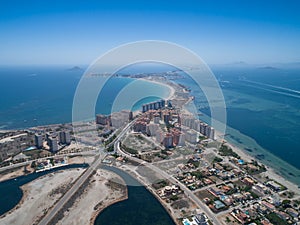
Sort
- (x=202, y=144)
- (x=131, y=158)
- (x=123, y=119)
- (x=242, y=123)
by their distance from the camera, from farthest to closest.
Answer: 1. (x=242, y=123)
2. (x=123, y=119)
3. (x=202, y=144)
4. (x=131, y=158)

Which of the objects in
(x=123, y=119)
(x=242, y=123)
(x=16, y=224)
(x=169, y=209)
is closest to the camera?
(x=16, y=224)

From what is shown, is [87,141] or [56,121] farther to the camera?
[56,121]

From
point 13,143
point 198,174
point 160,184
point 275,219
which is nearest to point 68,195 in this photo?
point 160,184

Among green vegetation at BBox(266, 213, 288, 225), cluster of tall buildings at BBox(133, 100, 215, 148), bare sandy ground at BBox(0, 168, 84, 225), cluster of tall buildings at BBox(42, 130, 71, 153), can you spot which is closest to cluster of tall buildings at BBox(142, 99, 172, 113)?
cluster of tall buildings at BBox(133, 100, 215, 148)

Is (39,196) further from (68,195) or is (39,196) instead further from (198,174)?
(198,174)

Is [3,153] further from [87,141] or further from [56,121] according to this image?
[56,121]

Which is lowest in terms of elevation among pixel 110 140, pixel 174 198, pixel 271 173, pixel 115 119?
pixel 271 173

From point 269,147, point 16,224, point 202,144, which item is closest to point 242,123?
point 269,147
